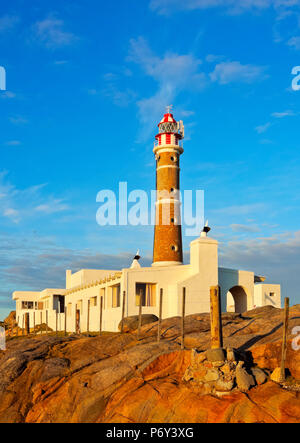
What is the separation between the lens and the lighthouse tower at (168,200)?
44.6m

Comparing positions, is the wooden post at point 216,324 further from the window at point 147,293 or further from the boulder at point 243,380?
the window at point 147,293

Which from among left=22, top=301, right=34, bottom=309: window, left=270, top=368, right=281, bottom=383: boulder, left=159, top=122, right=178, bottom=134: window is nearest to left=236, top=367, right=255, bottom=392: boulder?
left=270, top=368, right=281, bottom=383: boulder

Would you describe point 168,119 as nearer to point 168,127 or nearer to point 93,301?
point 168,127

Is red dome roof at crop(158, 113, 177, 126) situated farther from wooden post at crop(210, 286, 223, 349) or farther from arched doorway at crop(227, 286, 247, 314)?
wooden post at crop(210, 286, 223, 349)

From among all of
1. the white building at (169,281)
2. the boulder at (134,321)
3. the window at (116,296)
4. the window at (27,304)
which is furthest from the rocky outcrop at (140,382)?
the window at (27,304)

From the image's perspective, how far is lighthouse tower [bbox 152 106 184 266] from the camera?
4462 cm

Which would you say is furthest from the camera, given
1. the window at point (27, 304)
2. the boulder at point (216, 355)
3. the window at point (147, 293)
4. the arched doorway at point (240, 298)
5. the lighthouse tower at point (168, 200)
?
the window at point (27, 304)

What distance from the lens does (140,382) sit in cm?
1916

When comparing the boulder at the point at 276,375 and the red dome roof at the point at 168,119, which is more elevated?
the red dome roof at the point at 168,119

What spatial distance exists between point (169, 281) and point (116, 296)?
4.82 metres

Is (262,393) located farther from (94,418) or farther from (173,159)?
(173,159)

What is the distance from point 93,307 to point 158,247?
8.23 meters

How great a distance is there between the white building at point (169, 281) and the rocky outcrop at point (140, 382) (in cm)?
914

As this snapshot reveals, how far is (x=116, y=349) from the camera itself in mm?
24594
